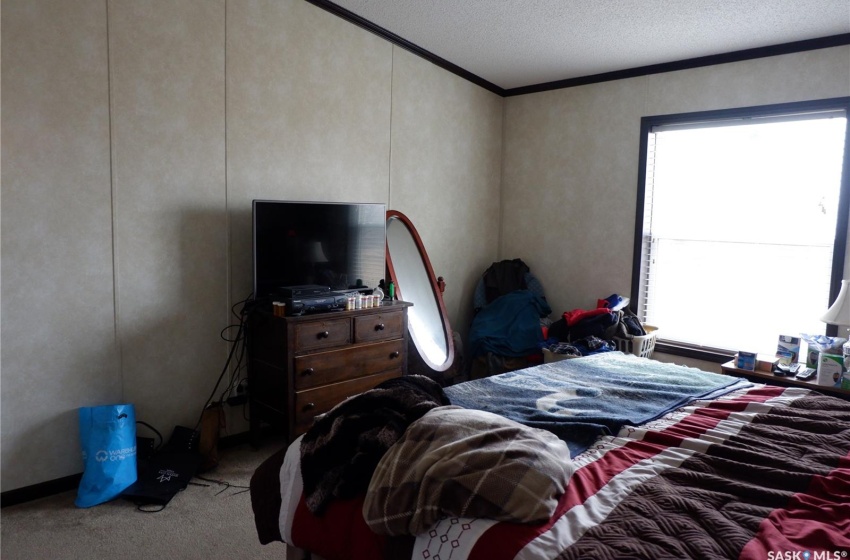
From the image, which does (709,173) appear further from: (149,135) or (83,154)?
(83,154)

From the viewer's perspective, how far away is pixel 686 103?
12.8 ft

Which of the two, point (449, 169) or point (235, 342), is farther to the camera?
point (449, 169)

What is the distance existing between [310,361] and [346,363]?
245mm

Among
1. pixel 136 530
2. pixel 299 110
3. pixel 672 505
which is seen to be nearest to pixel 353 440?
pixel 672 505

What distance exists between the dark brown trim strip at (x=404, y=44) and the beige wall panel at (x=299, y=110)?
40 millimetres

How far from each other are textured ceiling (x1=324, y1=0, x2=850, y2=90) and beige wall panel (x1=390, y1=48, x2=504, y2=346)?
282 millimetres

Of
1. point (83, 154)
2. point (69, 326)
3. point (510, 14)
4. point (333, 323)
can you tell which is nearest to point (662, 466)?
point (333, 323)

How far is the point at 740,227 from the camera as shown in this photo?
379 cm

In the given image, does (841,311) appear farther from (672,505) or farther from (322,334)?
(322,334)

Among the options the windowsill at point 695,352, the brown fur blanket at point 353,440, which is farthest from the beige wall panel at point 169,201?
the windowsill at point 695,352

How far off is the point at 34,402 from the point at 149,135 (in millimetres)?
1302

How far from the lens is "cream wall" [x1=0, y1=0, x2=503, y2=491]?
223cm

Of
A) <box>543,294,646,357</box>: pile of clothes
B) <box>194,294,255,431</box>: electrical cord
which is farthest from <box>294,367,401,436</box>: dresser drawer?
<box>543,294,646,357</box>: pile of clothes

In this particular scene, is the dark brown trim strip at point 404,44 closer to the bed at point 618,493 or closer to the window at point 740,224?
the window at point 740,224
